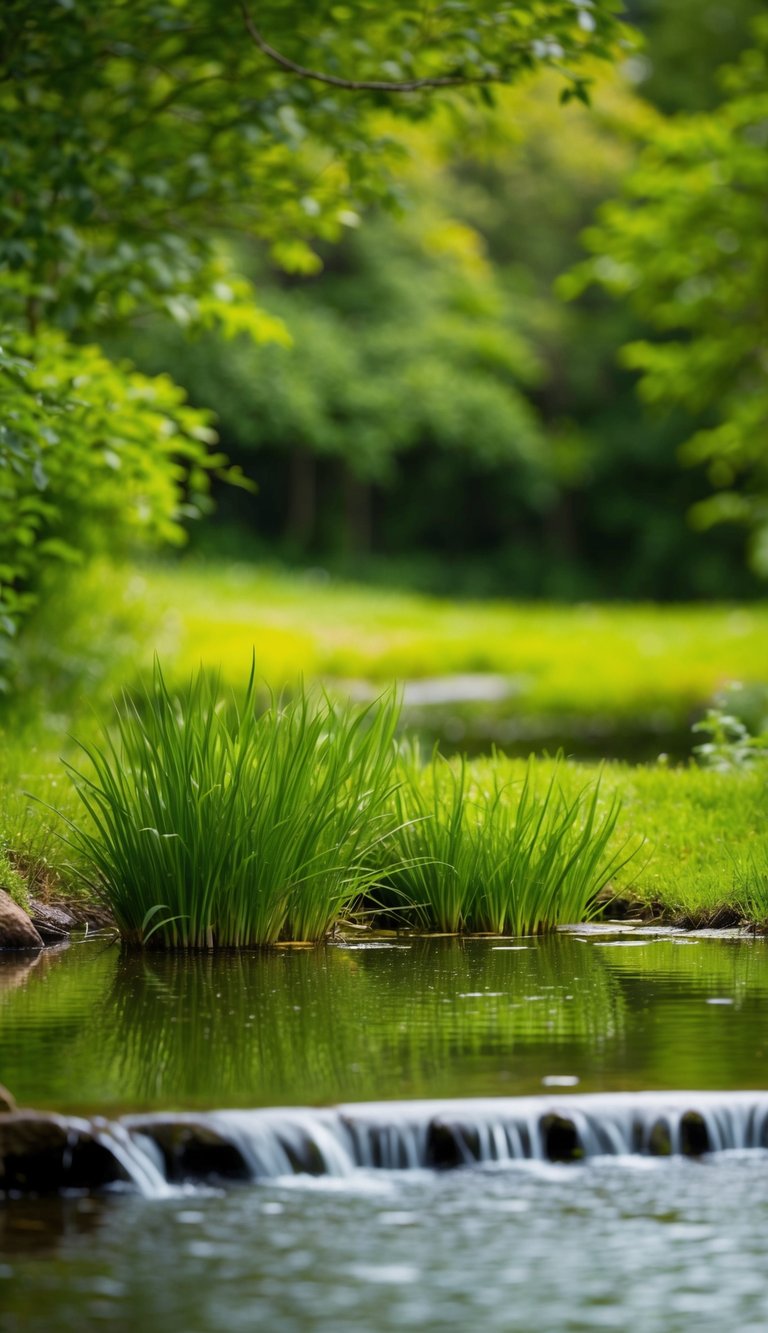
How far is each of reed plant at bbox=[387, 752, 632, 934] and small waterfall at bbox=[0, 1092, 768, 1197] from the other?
2290 mm

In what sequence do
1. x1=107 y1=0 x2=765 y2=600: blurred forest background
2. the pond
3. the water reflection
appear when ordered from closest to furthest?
the pond < the water reflection < x1=107 y1=0 x2=765 y2=600: blurred forest background

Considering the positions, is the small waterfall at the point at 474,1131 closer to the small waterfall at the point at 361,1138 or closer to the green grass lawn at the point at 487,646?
the small waterfall at the point at 361,1138

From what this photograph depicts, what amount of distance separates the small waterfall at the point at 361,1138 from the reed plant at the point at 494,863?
7.51 feet

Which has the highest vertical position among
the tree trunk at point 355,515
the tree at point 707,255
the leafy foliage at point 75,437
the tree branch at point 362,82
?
the tree trunk at point 355,515

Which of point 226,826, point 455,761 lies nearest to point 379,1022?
point 226,826

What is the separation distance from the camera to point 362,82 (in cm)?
792

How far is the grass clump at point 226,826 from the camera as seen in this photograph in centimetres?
590

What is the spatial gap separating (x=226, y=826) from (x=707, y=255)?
8.61m

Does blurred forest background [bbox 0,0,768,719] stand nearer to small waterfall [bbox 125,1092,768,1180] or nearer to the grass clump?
the grass clump

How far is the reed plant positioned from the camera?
636cm

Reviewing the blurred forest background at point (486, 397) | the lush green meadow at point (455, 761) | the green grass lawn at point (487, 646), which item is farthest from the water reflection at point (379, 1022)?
the blurred forest background at point (486, 397)

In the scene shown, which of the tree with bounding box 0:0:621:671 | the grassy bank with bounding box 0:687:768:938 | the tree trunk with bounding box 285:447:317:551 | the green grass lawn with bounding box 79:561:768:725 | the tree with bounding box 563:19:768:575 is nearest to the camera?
the grassy bank with bounding box 0:687:768:938

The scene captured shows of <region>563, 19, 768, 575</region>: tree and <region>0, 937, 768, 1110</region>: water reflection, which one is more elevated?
<region>563, 19, 768, 575</region>: tree

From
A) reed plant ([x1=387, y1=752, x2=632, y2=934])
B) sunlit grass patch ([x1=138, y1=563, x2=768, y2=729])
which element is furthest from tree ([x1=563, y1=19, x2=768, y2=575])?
reed plant ([x1=387, y1=752, x2=632, y2=934])
